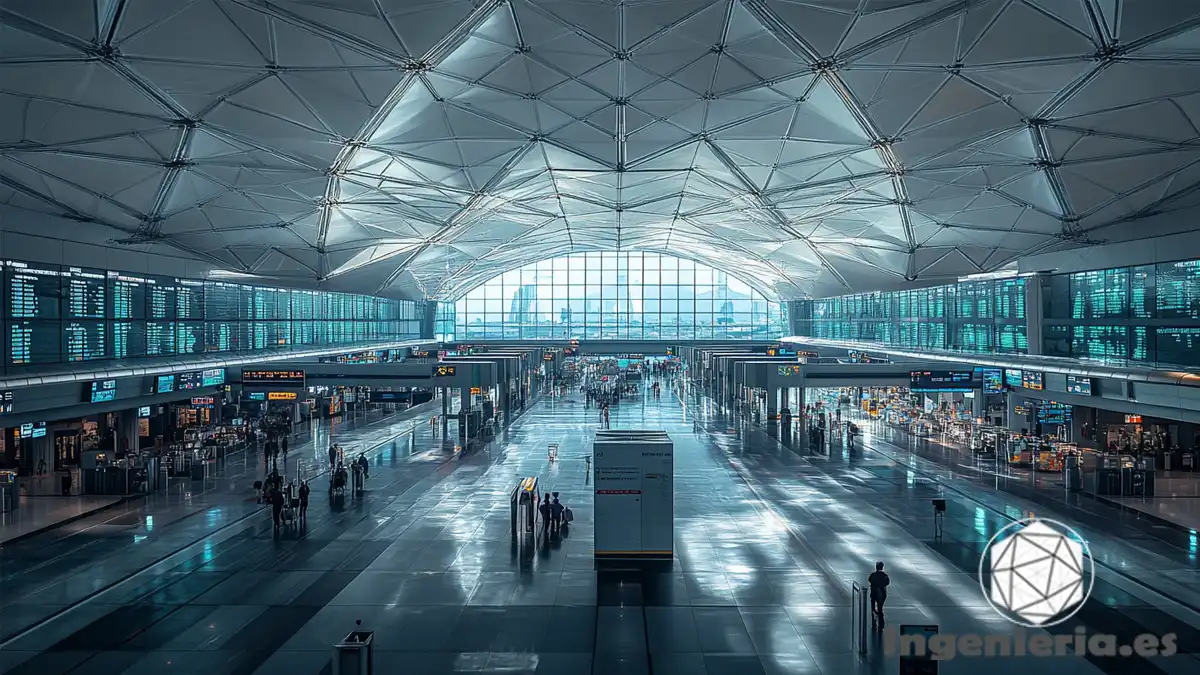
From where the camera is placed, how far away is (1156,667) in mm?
12438

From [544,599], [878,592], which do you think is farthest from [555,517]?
[878,592]

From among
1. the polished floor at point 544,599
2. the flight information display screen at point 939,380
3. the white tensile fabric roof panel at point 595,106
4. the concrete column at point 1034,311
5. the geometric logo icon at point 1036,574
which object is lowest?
the geometric logo icon at point 1036,574

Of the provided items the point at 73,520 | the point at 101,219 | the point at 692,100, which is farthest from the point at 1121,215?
the point at 101,219

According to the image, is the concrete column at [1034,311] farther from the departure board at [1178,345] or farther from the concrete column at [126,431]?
the concrete column at [126,431]

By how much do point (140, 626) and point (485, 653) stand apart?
21.6 ft

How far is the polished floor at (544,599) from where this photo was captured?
12789mm

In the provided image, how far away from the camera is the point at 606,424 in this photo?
157 feet

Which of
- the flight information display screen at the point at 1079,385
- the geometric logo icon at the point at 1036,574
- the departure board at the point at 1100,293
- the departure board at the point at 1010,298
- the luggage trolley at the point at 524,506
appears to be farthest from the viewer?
the departure board at the point at 1010,298

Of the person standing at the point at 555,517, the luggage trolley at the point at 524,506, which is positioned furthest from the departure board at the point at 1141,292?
the luggage trolley at the point at 524,506

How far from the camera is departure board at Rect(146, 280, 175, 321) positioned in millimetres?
38469

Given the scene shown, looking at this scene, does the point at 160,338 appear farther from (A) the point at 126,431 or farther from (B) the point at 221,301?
(B) the point at 221,301

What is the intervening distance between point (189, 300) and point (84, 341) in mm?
9343

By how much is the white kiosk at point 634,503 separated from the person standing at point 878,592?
5.41 metres

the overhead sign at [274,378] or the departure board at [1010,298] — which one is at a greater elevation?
the departure board at [1010,298]
